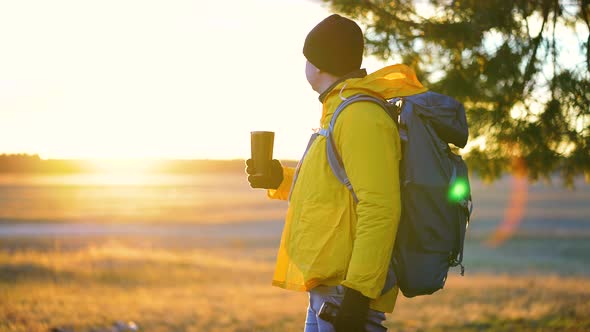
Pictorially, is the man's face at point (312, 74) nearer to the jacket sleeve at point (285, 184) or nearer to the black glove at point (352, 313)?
the jacket sleeve at point (285, 184)

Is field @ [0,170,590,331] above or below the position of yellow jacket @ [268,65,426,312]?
below


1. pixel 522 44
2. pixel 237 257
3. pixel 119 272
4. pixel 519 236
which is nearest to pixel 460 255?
pixel 522 44

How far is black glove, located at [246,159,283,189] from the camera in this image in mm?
3428

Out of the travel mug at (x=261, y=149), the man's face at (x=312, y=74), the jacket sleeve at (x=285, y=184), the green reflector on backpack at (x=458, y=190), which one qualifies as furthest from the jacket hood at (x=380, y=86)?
the jacket sleeve at (x=285, y=184)

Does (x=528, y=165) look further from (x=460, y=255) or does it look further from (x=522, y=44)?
(x=460, y=255)

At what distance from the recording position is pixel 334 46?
113 inches

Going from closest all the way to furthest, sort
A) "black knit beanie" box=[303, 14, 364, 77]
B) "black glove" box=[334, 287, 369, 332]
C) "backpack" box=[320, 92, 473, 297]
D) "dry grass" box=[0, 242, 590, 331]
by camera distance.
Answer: "black glove" box=[334, 287, 369, 332], "backpack" box=[320, 92, 473, 297], "black knit beanie" box=[303, 14, 364, 77], "dry grass" box=[0, 242, 590, 331]

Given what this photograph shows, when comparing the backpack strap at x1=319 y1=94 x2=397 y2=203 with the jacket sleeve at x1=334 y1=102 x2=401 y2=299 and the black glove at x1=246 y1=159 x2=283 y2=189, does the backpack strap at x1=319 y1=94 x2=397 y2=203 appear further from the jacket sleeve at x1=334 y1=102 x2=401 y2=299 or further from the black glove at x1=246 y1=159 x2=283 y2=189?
the black glove at x1=246 y1=159 x2=283 y2=189

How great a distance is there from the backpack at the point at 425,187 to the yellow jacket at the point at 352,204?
5cm

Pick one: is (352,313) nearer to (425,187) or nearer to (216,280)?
(425,187)

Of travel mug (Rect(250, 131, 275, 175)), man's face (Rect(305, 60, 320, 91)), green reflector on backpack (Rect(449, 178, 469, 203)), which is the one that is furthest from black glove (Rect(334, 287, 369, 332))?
travel mug (Rect(250, 131, 275, 175))

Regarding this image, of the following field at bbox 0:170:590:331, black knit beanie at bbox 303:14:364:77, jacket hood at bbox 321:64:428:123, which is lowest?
field at bbox 0:170:590:331

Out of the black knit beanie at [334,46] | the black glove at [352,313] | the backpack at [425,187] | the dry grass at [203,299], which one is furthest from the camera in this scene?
the dry grass at [203,299]

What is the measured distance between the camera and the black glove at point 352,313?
2.65 m
